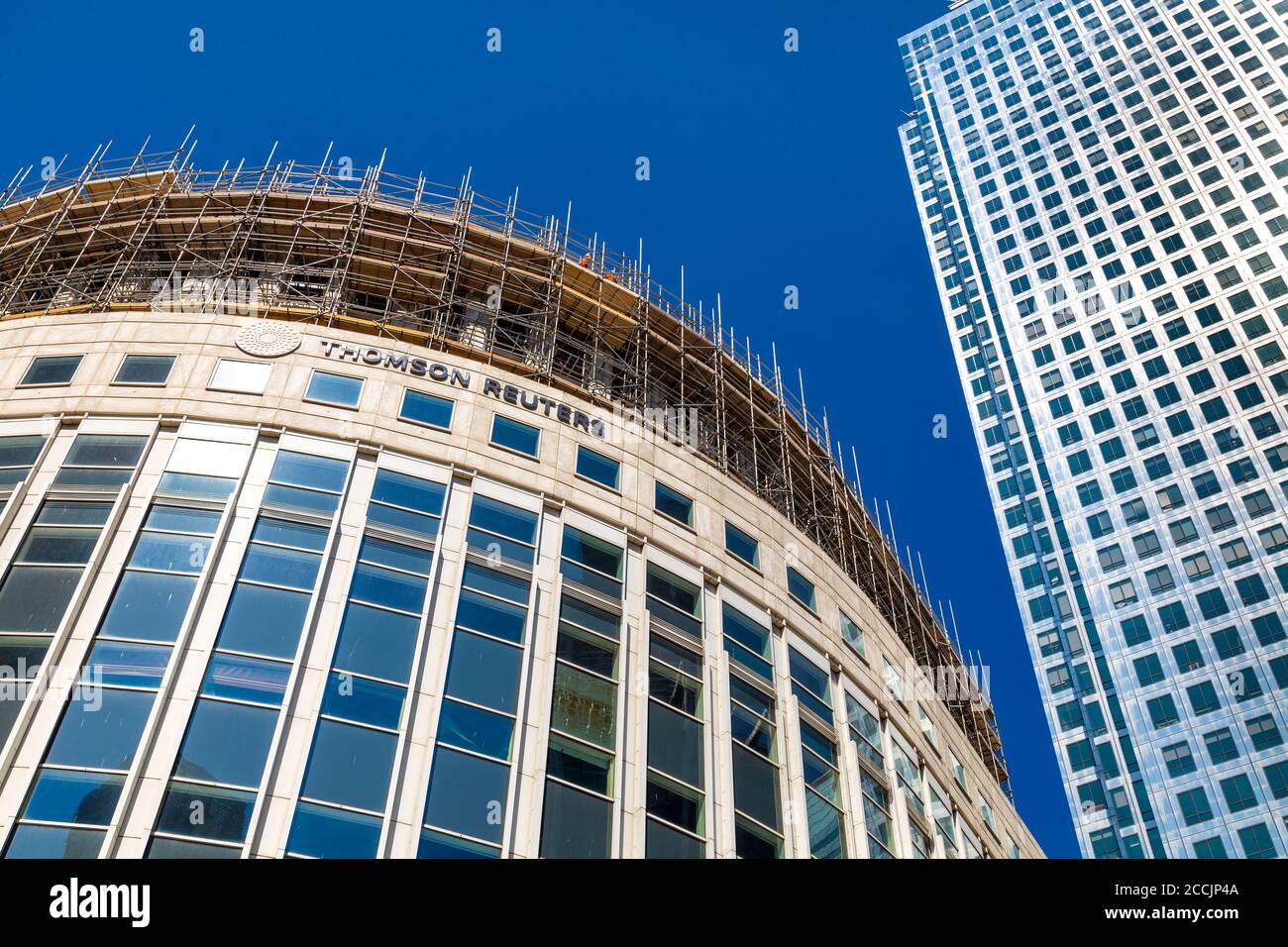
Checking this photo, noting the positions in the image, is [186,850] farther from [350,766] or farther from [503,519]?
[503,519]

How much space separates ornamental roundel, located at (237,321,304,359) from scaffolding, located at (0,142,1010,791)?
216 cm

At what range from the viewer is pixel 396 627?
2627 cm

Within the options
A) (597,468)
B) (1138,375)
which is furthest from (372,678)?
(1138,375)

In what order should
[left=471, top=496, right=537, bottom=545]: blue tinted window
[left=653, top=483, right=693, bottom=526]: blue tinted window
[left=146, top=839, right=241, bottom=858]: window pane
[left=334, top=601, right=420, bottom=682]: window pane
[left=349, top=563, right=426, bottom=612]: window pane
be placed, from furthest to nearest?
[left=653, top=483, right=693, bottom=526]: blue tinted window, [left=471, top=496, right=537, bottom=545]: blue tinted window, [left=349, top=563, right=426, bottom=612]: window pane, [left=334, top=601, right=420, bottom=682]: window pane, [left=146, top=839, right=241, bottom=858]: window pane

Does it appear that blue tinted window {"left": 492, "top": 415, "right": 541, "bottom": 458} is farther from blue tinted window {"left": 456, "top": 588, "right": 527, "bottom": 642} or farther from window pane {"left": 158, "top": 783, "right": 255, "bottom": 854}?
window pane {"left": 158, "top": 783, "right": 255, "bottom": 854}

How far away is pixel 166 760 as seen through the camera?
22359 millimetres

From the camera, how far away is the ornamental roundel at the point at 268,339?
32250 mm

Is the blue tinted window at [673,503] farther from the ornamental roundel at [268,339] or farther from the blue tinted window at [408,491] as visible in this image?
the ornamental roundel at [268,339]

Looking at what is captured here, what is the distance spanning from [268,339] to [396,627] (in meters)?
10.5

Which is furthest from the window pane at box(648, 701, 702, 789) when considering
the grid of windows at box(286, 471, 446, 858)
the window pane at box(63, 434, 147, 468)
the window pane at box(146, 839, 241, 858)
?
the window pane at box(63, 434, 147, 468)

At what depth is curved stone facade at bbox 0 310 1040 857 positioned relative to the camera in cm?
2284

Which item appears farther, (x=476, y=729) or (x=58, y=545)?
(x=58, y=545)

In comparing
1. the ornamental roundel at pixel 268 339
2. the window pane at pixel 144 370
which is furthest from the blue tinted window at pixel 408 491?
the window pane at pixel 144 370
